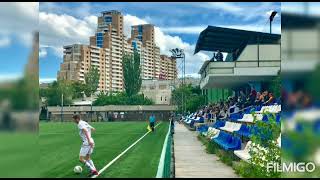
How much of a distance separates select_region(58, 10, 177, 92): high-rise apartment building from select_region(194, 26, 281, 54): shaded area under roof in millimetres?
929

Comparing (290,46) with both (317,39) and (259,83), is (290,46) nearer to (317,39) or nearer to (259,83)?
(317,39)

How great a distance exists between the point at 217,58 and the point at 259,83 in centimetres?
224

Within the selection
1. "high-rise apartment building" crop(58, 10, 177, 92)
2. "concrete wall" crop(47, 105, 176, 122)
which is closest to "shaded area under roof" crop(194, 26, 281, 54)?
"high-rise apartment building" crop(58, 10, 177, 92)

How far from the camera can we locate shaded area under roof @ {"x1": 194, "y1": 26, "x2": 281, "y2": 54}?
9336mm

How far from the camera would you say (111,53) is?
359 inches

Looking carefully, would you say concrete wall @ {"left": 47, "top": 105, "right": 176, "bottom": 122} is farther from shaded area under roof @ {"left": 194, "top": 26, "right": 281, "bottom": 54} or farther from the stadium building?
shaded area under roof @ {"left": 194, "top": 26, "right": 281, "bottom": 54}

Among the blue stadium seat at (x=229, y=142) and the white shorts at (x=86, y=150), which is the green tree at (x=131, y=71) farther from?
the blue stadium seat at (x=229, y=142)

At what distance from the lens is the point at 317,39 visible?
4746mm

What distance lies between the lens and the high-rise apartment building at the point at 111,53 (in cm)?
806

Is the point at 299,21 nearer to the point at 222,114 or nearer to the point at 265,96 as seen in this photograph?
the point at 265,96

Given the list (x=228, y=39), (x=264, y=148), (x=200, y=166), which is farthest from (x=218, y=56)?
(x=264, y=148)

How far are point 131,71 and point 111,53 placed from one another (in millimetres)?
566

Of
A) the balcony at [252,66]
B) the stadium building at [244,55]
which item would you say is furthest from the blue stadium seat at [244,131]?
the balcony at [252,66]

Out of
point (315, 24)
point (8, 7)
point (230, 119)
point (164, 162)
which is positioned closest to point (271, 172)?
point (164, 162)
